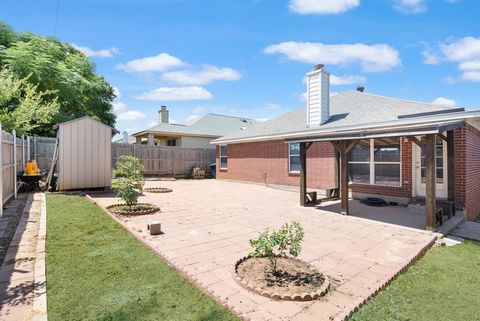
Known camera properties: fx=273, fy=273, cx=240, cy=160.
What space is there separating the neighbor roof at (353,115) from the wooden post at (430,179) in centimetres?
258

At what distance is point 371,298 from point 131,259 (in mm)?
3496

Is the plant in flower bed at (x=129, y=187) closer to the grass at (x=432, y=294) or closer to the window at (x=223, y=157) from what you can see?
the grass at (x=432, y=294)

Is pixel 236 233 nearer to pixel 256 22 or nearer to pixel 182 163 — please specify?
pixel 256 22

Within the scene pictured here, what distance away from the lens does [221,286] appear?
11.4 ft

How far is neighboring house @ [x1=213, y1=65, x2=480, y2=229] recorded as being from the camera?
7348 mm

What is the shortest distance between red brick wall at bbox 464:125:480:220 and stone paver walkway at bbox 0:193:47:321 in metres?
10.1

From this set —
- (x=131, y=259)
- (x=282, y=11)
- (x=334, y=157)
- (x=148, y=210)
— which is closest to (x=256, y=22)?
(x=282, y=11)

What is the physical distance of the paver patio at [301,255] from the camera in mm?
3123

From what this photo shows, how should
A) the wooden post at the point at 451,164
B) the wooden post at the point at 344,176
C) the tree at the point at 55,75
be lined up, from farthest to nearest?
the tree at the point at 55,75
the wooden post at the point at 344,176
the wooden post at the point at 451,164

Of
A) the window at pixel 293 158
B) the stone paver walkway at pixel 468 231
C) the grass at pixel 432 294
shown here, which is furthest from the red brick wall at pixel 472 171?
the window at pixel 293 158

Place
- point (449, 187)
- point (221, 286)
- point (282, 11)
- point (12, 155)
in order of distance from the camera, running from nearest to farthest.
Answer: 1. point (221, 286)
2. point (449, 187)
3. point (12, 155)
4. point (282, 11)

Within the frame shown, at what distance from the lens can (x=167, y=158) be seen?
19.8 m

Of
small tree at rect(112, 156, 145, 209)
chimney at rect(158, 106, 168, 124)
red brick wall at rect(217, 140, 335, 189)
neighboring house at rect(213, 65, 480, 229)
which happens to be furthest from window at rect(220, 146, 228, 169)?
small tree at rect(112, 156, 145, 209)

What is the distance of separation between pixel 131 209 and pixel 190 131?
1592 centimetres
